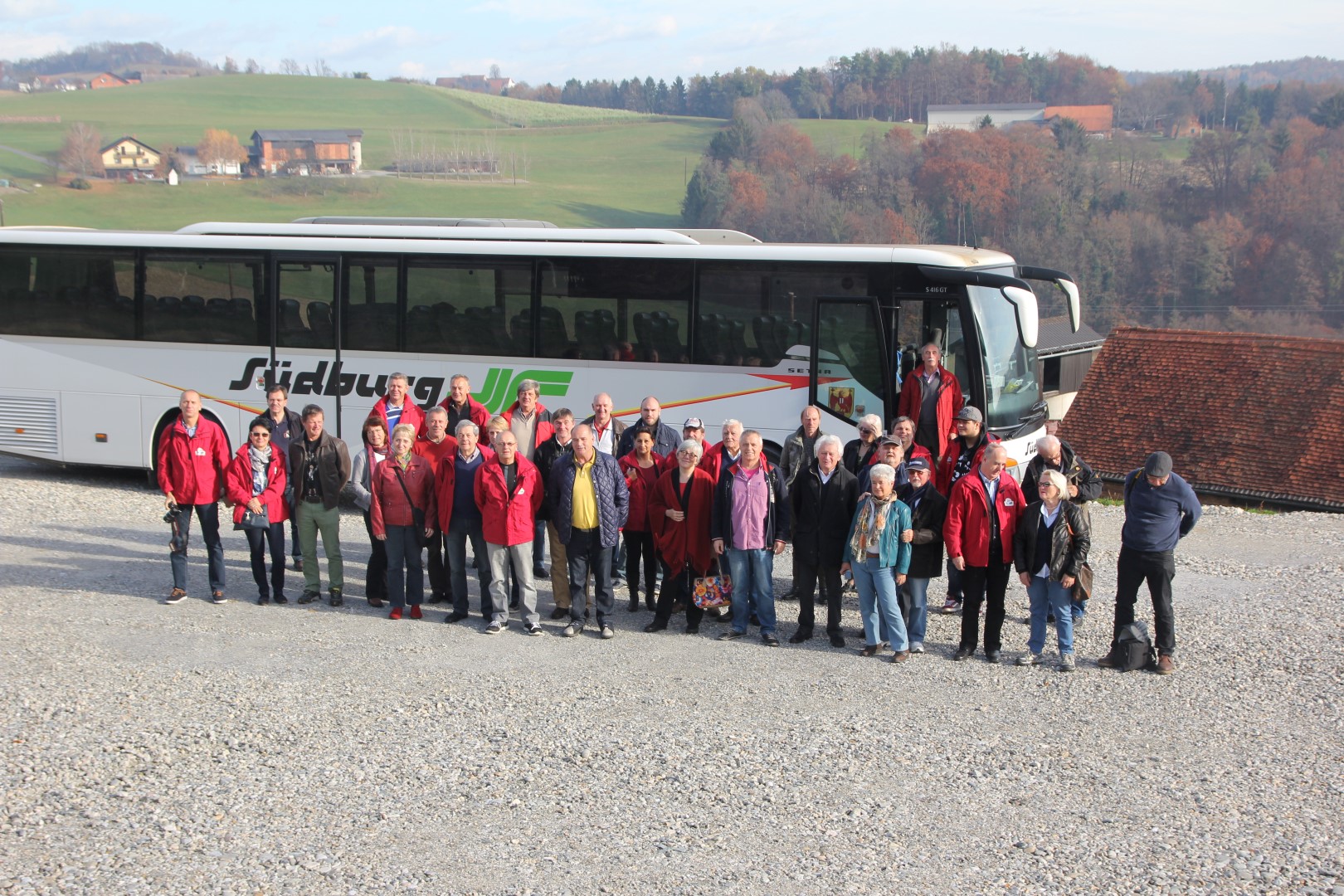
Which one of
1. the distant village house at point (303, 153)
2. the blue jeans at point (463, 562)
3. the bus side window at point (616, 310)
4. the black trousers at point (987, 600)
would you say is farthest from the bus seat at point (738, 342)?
the distant village house at point (303, 153)

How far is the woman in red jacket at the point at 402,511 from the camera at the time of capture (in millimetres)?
9305

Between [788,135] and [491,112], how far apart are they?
47083 mm

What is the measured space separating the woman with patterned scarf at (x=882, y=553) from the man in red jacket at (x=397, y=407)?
4.26 metres

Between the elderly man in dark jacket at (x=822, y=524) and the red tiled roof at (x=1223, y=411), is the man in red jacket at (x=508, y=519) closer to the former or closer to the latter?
the elderly man in dark jacket at (x=822, y=524)

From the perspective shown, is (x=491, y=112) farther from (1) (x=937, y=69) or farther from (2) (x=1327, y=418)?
(2) (x=1327, y=418)

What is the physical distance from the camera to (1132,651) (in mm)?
8453

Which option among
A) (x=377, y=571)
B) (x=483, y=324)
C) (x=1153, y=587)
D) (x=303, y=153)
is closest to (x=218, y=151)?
(x=303, y=153)

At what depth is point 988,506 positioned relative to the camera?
8.48 metres

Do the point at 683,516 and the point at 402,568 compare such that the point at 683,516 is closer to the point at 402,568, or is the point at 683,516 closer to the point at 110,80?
the point at 402,568

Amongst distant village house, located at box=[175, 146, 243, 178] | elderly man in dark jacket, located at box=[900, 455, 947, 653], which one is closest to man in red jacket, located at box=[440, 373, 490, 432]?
elderly man in dark jacket, located at box=[900, 455, 947, 653]

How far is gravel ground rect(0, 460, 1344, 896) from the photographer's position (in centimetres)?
556

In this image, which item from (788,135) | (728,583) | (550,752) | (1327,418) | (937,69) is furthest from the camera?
(937,69)

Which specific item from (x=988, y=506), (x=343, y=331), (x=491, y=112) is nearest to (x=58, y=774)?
(x=988, y=506)

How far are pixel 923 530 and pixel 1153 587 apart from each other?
1.68 meters
